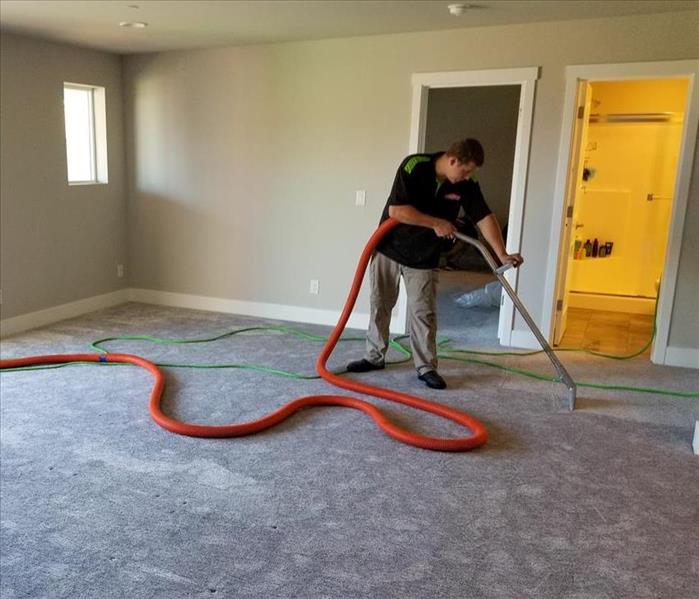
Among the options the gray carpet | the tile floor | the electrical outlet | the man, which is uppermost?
the man

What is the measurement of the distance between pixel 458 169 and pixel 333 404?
1.43m

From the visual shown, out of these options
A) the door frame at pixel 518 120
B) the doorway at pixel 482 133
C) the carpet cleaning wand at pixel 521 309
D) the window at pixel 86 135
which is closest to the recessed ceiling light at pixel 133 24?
the window at pixel 86 135

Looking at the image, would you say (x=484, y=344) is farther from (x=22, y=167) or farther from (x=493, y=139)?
(x=493, y=139)

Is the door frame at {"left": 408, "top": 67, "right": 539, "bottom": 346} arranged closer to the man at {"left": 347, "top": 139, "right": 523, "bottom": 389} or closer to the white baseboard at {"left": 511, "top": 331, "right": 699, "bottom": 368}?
the man at {"left": 347, "top": 139, "right": 523, "bottom": 389}

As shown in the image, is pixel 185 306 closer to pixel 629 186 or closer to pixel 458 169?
pixel 458 169

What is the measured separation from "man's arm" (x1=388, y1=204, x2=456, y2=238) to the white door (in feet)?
4.47

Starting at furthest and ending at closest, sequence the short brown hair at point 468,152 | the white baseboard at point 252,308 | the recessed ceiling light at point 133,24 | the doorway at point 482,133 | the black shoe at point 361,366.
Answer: the doorway at point 482,133 < the white baseboard at point 252,308 < the recessed ceiling light at point 133,24 < the black shoe at point 361,366 < the short brown hair at point 468,152

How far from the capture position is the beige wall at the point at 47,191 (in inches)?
→ 180

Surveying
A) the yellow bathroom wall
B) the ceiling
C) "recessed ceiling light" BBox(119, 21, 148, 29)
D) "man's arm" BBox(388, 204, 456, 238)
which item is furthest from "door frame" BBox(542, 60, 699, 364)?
"recessed ceiling light" BBox(119, 21, 148, 29)

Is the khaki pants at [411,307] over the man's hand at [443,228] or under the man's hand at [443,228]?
under

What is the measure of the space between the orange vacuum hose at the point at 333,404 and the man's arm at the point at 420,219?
0.35ft

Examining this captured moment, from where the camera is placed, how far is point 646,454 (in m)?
2.90

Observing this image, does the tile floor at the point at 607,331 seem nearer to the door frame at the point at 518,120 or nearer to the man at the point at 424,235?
the door frame at the point at 518,120

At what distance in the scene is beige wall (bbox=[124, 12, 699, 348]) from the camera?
166 inches
